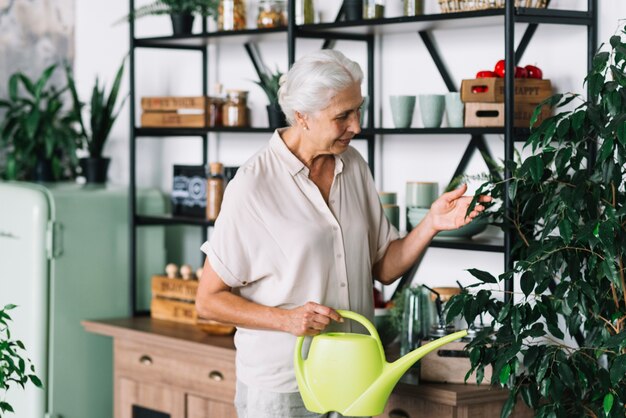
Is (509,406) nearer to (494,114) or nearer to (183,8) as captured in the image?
(494,114)

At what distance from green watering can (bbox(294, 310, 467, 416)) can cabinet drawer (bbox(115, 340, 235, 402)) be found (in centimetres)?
106

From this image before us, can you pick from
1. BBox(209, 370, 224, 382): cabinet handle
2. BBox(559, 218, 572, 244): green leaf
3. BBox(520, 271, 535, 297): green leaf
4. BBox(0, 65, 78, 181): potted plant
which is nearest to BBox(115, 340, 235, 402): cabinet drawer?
BBox(209, 370, 224, 382): cabinet handle

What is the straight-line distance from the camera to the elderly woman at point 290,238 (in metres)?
2.99

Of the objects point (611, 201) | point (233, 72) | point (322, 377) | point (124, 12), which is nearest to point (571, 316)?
point (611, 201)

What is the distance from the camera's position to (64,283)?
4523 millimetres

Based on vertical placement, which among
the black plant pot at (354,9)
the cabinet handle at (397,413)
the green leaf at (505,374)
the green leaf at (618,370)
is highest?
the black plant pot at (354,9)

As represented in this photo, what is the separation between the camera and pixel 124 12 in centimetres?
517

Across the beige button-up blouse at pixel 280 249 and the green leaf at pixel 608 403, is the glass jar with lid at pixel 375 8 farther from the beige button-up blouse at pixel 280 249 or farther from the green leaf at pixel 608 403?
the green leaf at pixel 608 403

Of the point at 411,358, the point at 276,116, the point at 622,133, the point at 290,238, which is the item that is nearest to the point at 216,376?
the point at 276,116

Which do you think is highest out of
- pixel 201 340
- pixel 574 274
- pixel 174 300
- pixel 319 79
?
pixel 319 79

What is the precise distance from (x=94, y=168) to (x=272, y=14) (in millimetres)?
1228

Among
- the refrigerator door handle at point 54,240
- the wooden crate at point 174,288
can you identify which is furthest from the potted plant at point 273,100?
the refrigerator door handle at point 54,240

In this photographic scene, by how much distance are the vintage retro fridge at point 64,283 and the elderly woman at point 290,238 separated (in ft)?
5.14

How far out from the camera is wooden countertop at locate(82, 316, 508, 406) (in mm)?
3279
